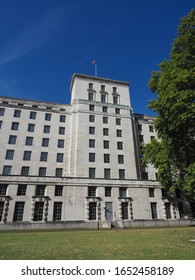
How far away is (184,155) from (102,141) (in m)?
23.5

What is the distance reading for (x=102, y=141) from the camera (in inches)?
1720

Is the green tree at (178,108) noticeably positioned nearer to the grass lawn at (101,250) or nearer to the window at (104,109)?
the grass lawn at (101,250)

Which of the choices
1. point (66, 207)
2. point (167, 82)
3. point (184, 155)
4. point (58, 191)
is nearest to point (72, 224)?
point (66, 207)

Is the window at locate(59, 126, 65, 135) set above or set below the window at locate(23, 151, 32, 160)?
above

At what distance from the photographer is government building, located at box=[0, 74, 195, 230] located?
104ft

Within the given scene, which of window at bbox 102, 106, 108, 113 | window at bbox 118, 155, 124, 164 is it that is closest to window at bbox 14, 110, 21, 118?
window at bbox 102, 106, 108, 113

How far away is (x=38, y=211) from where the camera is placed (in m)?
31.4

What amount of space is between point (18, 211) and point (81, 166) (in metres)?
14.8

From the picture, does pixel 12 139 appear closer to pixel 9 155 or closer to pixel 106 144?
pixel 9 155

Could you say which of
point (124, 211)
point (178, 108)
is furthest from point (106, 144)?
point (178, 108)

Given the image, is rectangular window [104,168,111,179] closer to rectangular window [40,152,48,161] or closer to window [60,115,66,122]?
rectangular window [40,152,48,161]

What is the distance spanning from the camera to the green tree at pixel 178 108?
58.6 feet

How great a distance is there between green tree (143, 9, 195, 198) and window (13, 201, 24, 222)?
2351 cm

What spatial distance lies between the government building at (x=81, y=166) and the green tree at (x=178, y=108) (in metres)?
12.9
